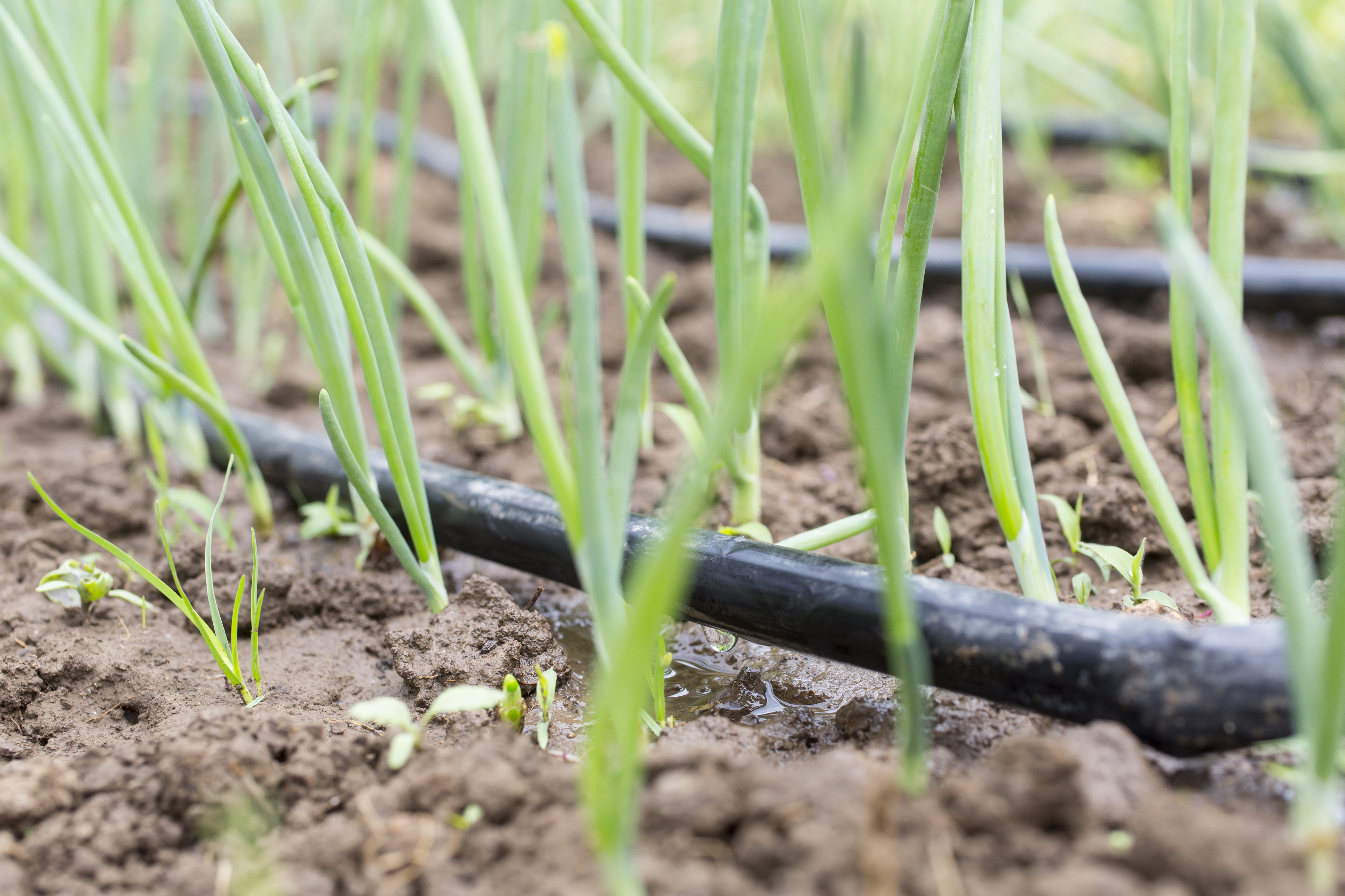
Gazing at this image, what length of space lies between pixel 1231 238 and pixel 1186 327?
0.25 feet

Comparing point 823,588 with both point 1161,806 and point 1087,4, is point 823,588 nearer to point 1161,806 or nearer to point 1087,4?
point 1161,806

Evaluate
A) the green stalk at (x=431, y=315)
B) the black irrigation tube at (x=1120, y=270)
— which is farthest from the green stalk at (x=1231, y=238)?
the green stalk at (x=431, y=315)

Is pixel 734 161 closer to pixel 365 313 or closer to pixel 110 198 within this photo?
pixel 365 313

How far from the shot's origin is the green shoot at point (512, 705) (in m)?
0.67

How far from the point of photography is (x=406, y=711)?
62cm

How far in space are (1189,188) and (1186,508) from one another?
0.35 meters

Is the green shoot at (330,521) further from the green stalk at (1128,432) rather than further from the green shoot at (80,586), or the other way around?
the green stalk at (1128,432)

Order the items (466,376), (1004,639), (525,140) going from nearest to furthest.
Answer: (1004,639)
(525,140)
(466,376)

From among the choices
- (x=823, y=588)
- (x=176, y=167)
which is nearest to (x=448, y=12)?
(x=823, y=588)

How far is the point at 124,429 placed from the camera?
48.8 inches

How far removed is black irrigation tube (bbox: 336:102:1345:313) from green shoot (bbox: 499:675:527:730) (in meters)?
0.82

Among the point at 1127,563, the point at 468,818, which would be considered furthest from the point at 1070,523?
the point at 468,818

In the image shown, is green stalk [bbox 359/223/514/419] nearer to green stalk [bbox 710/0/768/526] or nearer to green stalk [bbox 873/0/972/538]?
green stalk [bbox 710/0/768/526]

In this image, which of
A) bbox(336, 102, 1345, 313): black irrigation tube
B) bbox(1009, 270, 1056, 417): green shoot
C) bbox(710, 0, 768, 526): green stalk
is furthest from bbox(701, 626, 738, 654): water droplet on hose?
bbox(336, 102, 1345, 313): black irrigation tube
